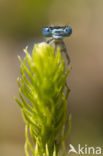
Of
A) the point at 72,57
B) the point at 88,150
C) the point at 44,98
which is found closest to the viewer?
the point at 44,98

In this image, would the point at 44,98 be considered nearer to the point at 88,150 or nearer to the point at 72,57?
the point at 88,150

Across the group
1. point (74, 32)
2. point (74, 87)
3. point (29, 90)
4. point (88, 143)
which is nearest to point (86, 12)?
point (74, 32)

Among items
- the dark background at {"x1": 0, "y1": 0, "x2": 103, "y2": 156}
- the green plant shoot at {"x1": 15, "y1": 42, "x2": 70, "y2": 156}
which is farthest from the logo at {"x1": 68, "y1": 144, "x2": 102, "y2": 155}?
the green plant shoot at {"x1": 15, "y1": 42, "x2": 70, "y2": 156}

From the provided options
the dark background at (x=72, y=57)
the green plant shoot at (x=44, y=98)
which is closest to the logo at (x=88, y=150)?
the dark background at (x=72, y=57)

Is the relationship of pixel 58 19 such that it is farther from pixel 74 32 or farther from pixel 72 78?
pixel 72 78

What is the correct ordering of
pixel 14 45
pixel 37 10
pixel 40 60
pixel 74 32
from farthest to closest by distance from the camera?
pixel 74 32, pixel 14 45, pixel 37 10, pixel 40 60

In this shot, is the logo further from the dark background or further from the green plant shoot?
the green plant shoot

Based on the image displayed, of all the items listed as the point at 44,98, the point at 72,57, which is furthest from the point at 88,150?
the point at 44,98

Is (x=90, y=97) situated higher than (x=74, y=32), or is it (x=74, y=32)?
(x=74, y=32)
